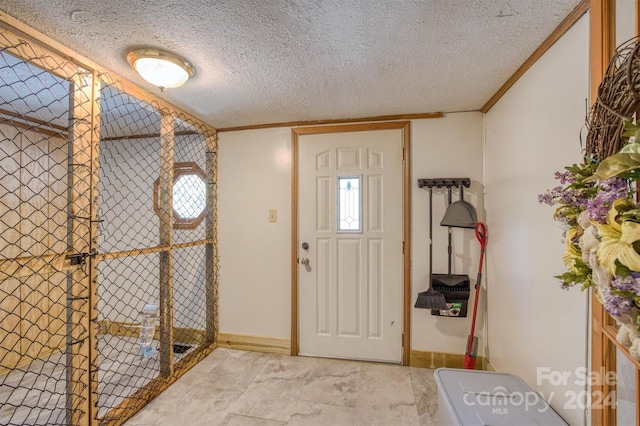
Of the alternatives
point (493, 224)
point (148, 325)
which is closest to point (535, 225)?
point (493, 224)

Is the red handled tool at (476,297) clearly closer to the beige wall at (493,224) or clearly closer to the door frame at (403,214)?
the beige wall at (493,224)

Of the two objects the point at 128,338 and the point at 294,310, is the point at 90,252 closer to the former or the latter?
the point at 294,310

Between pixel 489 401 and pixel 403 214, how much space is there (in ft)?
4.67

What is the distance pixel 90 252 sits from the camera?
1595mm

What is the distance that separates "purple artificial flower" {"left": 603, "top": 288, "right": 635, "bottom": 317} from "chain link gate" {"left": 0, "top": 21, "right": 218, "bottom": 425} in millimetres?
2116

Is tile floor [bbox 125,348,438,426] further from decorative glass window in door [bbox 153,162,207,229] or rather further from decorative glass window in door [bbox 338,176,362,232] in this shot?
decorative glass window in door [bbox 153,162,207,229]

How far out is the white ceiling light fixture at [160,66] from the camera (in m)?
1.50

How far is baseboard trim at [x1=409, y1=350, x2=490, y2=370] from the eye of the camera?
2.28 metres

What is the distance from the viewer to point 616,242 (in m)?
0.58

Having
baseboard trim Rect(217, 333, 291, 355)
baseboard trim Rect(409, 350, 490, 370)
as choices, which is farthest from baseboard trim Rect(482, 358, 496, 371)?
baseboard trim Rect(217, 333, 291, 355)

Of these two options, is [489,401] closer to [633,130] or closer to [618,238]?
[618,238]

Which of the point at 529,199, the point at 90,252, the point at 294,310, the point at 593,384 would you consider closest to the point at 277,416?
the point at 294,310

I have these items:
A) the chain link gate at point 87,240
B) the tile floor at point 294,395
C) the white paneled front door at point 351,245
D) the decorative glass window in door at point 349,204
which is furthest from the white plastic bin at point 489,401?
the chain link gate at point 87,240

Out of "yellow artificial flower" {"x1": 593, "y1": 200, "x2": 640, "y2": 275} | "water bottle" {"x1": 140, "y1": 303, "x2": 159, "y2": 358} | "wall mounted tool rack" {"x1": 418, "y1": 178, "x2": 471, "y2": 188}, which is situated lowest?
"water bottle" {"x1": 140, "y1": 303, "x2": 159, "y2": 358}
